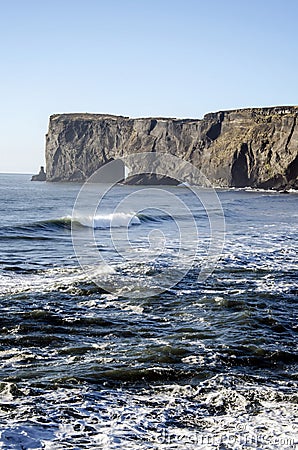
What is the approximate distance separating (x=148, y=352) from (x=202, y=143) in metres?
126

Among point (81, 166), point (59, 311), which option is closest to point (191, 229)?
point (59, 311)

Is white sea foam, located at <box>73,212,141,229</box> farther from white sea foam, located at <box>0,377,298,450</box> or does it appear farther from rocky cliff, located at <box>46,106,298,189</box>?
rocky cliff, located at <box>46,106,298,189</box>

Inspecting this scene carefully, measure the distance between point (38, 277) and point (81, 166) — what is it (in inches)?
6096

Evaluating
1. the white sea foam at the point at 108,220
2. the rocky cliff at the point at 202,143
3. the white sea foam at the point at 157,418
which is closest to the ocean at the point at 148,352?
the white sea foam at the point at 157,418

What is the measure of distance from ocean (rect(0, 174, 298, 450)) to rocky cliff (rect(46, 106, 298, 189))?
9328 cm

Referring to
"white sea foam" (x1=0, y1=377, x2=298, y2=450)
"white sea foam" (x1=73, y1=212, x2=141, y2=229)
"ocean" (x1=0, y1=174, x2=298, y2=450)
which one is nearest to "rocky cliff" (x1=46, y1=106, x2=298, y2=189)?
"white sea foam" (x1=73, y1=212, x2=141, y2=229)

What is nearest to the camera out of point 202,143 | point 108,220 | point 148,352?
point 148,352

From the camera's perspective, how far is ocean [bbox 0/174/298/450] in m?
6.73

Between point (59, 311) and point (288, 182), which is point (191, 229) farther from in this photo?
point (288, 182)

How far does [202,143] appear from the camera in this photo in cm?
13250

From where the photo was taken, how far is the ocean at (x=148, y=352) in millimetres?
6730

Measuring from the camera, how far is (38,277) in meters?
15.7

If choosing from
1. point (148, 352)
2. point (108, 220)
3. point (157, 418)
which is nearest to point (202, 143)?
point (108, 220)

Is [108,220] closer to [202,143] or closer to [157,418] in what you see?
[157,418]
